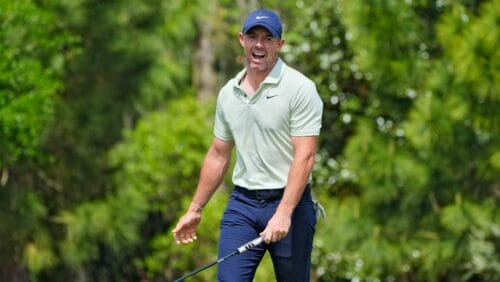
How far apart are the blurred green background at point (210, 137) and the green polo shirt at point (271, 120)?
7.18 m

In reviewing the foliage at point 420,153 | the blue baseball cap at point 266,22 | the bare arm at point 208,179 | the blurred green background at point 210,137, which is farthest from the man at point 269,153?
the foliage at point 420,153

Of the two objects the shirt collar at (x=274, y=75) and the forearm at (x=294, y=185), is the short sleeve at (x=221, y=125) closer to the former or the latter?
the shirt collar at (x=274, y=75)

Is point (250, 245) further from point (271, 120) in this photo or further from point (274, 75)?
point (274, 75)

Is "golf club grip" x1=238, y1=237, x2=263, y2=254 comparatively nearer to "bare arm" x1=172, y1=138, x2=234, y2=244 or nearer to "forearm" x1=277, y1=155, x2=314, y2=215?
"forearm" x1=277, y1=155, x2=314, y2=215

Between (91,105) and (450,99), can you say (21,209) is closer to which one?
(91,105)

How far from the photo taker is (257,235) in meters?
6.30

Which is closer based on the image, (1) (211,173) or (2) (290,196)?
(2) (290,196)

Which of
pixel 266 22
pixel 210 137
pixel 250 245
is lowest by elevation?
pixel 210 137

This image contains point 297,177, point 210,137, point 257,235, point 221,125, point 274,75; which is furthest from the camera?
point 210,137

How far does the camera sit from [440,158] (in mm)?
14367

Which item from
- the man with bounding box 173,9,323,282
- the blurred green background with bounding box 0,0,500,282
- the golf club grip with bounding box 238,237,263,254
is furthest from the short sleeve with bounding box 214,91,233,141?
the blurred green background with bounding box 0,0,500,282

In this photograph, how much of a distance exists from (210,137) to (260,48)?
12058 millimetres

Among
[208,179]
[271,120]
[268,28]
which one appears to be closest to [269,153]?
[271,120]

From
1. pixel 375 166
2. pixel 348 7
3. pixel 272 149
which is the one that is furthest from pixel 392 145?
pixel 272 149
